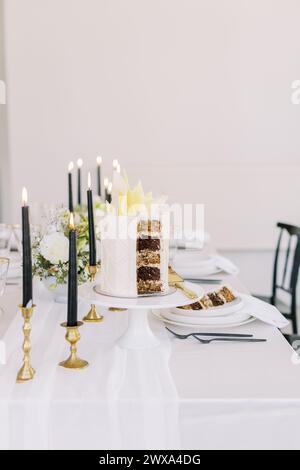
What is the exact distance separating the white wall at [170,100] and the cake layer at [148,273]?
8.62 feet

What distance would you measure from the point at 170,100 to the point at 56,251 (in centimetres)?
251

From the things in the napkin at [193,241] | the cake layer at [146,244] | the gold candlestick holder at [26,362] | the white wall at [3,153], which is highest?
the white wall at [3,153]

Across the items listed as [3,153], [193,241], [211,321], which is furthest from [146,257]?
[3,153]

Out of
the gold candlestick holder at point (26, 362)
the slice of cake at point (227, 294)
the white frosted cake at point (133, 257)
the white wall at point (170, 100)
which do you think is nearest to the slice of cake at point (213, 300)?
the slice of cake at point (227, 294)

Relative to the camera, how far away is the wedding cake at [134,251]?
1166mm

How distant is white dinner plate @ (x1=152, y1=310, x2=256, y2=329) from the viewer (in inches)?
52.6

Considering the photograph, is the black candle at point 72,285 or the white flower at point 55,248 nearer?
the black candle at point 72,285

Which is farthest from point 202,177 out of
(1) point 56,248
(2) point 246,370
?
(2) point 246,370

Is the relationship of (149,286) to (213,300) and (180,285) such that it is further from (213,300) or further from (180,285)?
(213,300)

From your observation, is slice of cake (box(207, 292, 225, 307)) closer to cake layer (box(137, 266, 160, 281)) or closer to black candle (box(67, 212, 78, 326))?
cake layer (box(137, 266, 160, 281))

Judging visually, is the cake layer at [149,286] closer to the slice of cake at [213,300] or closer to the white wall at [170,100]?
the slice of cake at [213,300]

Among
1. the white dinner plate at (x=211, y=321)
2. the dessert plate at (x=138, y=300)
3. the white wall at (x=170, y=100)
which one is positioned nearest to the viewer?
the dessert plate at (x=138, y=300)
